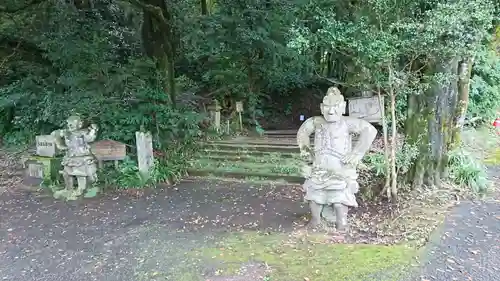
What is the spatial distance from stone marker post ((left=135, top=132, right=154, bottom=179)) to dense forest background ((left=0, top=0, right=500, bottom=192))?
0.37 m

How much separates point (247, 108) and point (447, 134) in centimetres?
612

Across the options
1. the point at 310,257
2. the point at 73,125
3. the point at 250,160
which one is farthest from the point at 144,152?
the point at 310,257

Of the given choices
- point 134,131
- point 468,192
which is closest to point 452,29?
point 468,192

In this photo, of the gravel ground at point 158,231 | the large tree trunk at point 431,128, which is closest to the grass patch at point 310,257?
the gravel ground at point 158,231

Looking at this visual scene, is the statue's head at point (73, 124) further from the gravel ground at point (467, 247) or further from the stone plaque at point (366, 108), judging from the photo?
the stone plaque at point (366, 108)

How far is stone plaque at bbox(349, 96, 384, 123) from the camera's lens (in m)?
8.77

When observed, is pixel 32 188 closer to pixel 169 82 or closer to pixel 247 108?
pixel 169 82

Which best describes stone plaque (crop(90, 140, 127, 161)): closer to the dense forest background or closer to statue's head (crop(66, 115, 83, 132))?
the dense forest background

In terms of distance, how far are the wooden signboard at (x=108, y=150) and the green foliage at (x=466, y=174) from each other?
4.98 metres

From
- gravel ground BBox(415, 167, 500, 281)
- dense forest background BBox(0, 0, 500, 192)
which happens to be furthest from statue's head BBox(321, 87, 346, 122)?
gravel ground BBox(415, 167, 500, 281)

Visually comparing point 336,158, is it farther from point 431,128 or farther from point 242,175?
point 242,175

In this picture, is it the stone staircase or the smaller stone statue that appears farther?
the stone staircase

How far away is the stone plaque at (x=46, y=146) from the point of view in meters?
6.80

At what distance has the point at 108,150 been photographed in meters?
6.56
